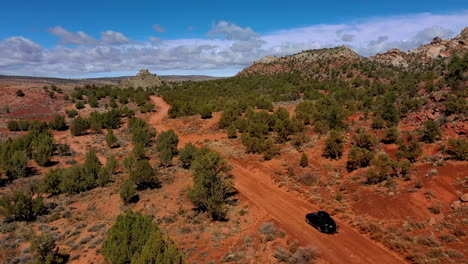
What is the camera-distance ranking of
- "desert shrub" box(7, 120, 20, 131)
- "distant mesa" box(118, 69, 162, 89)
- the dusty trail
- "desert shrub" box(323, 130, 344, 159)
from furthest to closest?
"distant mesa" box(118, 69, 162, 89)
"desert shrub" box(7, 120, 20, 131)
"desert shrub" box(323, 130, 344, 159)
the dusty trail

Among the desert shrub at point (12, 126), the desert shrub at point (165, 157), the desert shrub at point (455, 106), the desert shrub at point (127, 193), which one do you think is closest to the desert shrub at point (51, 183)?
the desert shrub at point (127, 193)

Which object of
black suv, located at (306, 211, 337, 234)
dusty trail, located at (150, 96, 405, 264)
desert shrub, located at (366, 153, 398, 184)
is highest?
desert shrub, located at (366, 153, 398, 184)

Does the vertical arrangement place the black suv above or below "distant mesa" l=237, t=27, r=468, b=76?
below

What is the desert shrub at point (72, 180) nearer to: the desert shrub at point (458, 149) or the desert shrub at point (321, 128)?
the desert shrub at point (321, 128)

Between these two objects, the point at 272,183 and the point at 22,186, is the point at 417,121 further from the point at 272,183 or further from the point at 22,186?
the point at 22,186

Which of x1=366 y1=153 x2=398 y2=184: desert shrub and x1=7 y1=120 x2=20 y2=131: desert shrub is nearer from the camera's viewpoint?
x1=366 y1=153 x2=398 y2=184: desert shrub

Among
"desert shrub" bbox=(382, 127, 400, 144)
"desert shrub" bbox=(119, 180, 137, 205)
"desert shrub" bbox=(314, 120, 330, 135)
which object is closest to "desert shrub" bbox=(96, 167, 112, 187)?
"desert shrub" bbox=(119, 180, 137, 205)

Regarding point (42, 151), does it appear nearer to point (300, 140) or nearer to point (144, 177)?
point (144, 177)

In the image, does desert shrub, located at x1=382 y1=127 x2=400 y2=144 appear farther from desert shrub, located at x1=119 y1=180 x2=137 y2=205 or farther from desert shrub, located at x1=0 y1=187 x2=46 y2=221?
desert shrub, located at x1=0 y1=187 x2=46 y2=221

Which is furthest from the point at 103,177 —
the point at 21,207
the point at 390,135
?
the point at 390,135
